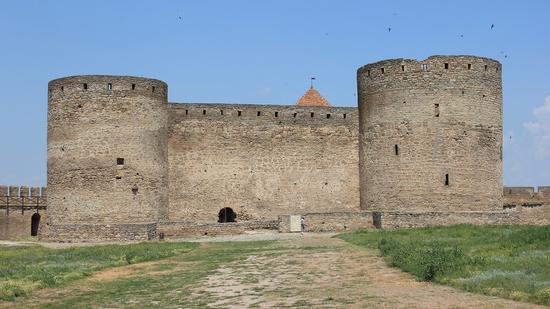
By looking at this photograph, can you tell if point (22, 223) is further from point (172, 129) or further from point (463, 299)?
point (463, 299)

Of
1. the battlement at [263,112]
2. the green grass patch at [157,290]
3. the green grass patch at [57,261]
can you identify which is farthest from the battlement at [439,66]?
the green grass patch at [157,290]

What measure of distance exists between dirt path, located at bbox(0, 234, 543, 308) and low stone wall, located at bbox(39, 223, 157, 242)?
294 inches

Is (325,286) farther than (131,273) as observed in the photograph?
No

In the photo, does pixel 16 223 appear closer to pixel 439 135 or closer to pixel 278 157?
pixel 278 157

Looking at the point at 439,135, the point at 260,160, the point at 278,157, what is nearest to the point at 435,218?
the point at 439,135

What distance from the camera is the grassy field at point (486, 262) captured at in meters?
10.9

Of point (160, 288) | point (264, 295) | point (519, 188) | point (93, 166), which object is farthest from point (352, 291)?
point (519, 188)

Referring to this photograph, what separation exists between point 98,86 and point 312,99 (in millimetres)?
13464

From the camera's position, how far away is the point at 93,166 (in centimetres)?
2717

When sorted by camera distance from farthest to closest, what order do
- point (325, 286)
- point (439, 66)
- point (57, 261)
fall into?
1. point (439, 66)
2. point (57, 261)
3. point (325, 286)

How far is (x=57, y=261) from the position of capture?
18.3 m

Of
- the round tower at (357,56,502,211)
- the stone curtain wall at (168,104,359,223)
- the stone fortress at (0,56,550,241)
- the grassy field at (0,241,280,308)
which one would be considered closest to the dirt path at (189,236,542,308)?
the grassy field at (0,241,280,308)

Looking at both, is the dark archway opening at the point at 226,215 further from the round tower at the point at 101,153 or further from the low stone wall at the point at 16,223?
the low stone wall at the point at 16,223

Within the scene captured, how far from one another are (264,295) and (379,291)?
1.74 m
